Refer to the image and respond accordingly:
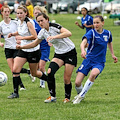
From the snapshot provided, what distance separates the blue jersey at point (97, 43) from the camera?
789 centimetres

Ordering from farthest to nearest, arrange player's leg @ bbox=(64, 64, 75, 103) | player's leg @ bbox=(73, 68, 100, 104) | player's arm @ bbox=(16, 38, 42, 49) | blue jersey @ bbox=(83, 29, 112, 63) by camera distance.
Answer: player's arm @ bbox=(16, 38, 42, 49)
player's leg @ bbox=(64, 64, 75, 103)
blue jersey @ bbox=(83, 29, 112, 63)
player's leg @ bbox=(73, 68, 100, 104)

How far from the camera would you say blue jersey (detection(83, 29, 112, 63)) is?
789 centimetres

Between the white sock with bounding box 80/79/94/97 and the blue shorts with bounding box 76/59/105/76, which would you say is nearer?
the white sock with bounding box 80/79/94/97

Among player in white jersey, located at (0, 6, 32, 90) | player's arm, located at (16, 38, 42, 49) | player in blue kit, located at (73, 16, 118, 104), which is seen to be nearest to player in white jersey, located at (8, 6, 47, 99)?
player's arm, located at (16, 38, 42, 49)

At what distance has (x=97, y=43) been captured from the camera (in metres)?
7.92

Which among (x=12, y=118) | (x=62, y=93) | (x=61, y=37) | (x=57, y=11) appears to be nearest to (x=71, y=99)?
(x=62, y=93)

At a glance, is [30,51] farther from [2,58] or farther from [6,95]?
[2,58]

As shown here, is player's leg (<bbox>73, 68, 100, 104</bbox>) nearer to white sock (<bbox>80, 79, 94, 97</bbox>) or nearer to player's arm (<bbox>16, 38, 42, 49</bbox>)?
white sock (<bbox>80, 79, 94, 97</bbox>)

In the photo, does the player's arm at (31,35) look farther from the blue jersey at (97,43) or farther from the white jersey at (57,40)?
the blue jersey at (97,43)

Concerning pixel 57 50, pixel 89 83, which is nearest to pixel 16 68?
pixel 57 50

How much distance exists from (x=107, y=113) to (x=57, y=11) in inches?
1642

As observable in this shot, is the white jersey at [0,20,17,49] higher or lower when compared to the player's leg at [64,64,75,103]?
higher

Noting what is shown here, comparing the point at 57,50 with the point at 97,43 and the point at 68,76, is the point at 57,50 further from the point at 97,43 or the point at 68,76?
the point at 97,43

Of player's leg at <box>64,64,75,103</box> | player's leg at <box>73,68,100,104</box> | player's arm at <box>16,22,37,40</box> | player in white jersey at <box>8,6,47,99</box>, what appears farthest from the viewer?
player in white jersey at <box>8,6,47,99</box>
